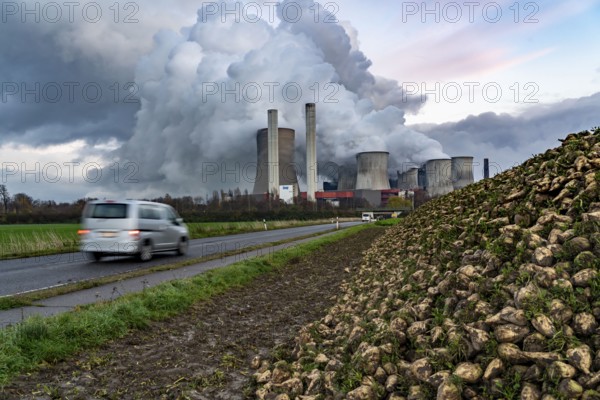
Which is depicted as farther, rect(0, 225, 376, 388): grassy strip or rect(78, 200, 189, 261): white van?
rect(78, 200, 189, 261): white van

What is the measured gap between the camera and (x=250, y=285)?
9.59 m

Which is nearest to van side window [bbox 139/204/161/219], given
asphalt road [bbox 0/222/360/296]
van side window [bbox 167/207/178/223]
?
van side window [bbox 167/207/178/223]

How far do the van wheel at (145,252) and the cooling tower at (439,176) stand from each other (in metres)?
54.9

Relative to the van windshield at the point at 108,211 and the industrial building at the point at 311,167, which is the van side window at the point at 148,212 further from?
the industrial building at the point at 311,167

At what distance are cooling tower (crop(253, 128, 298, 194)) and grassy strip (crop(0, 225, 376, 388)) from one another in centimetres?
5759

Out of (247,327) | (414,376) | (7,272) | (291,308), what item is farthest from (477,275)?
(7,272)

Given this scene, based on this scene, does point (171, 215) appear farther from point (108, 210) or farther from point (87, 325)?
point (87, 325)

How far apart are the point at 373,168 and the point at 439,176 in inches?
396

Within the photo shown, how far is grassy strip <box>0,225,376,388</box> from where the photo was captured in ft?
14.2

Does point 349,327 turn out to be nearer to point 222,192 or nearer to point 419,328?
point 419,328

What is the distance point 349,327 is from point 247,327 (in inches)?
70.0

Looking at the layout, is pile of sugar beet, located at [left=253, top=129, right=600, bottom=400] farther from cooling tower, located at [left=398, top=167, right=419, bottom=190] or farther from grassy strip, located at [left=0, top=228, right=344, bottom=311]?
cooling tower, located at [left=398, top=167, right=419, bottom=190]

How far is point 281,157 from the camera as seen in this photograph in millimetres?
65625

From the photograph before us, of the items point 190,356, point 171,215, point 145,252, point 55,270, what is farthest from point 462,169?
point 190,356
